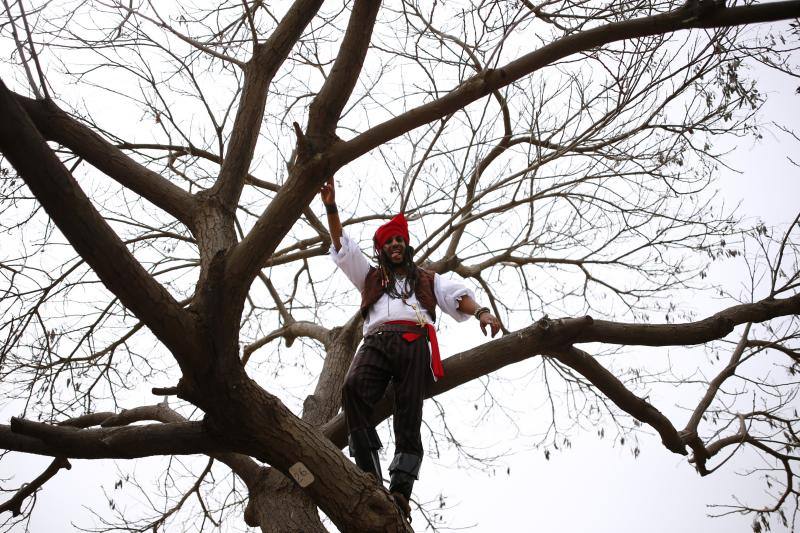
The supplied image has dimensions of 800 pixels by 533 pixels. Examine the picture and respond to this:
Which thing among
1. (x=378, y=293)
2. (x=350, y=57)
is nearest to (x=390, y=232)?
(x=378, y=293)

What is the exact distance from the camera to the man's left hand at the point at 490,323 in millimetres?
3715

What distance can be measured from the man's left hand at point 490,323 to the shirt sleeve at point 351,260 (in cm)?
84

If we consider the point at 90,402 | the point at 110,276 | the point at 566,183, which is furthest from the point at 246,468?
the point at 566,183

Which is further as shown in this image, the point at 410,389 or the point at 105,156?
the point at 105,156

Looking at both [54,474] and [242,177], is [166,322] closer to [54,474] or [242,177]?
[242,177]

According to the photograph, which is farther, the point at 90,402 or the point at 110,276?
the point at 90,402

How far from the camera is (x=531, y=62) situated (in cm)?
321

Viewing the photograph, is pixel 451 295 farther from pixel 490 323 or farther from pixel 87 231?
pixel 87 231

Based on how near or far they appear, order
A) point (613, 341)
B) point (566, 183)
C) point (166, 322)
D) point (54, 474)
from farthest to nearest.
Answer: point (566, 183)
point (54, 474)
point (613, 341)
point (166, 322)

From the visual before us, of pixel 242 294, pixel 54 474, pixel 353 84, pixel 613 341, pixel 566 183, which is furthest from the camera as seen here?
pixel 566 183

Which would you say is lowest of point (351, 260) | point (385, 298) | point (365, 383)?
point (365, 383)

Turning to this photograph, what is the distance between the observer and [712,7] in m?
3.21

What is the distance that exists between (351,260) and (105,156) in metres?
1.53

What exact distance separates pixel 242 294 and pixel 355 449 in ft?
3.57
